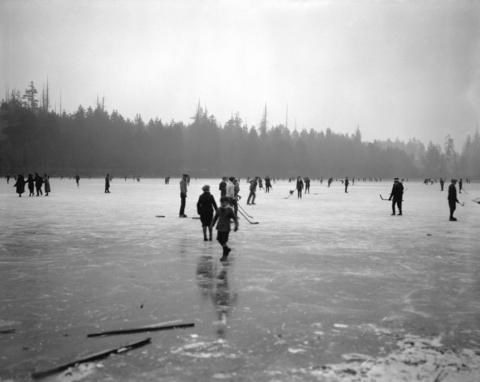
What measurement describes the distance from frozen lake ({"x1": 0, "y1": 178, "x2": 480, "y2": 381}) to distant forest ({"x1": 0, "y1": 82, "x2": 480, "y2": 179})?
285 ft

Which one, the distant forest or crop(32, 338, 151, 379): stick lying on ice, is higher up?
the distant forest

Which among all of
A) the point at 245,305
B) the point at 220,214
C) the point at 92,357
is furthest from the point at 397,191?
the point at 92,357

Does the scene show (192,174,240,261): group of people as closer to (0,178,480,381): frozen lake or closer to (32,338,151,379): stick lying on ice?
(0,178,480,381): frozen lake

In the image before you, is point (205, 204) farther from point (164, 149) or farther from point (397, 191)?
point (164, 149)

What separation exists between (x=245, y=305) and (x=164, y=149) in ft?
432

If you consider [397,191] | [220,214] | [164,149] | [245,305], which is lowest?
[245,305]

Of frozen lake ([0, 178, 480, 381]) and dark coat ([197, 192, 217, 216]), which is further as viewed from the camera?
dark coat ([197, 192, 217, 216])

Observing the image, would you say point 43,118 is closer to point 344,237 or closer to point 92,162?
point 92,162

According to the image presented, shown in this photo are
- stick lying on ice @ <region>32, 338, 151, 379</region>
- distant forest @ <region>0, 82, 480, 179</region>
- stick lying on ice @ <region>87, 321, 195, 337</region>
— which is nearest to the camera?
stick lying on ice @ <region>32, 338, 151, 379</region>

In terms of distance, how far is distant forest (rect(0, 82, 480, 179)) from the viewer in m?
97.2

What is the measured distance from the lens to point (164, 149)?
134125mm

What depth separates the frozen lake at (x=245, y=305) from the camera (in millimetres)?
3787

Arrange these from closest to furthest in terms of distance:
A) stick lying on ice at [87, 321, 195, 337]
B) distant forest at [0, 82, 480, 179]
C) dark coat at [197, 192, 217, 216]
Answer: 1. stick lying on ice at [87, 321, 195, 337]
2. dark coat at [197, 192, 217, 216]
3. distant forest at [0, 82, 480, 179]

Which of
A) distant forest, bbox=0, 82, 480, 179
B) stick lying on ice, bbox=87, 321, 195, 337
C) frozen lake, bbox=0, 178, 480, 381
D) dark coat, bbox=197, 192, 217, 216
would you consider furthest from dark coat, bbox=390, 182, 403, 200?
distant forest, bbox=0, 82, 480, 179
